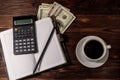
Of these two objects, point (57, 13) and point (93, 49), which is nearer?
point (93, 49)

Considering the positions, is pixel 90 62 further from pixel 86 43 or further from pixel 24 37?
pixel 24 37

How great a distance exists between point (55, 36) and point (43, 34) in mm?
51

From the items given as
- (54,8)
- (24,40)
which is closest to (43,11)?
(54,8)

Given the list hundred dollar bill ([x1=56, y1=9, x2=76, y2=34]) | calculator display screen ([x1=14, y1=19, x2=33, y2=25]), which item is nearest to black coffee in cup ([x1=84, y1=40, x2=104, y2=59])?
hundred dollar bill ([x1=56, y1=9, x2=76, y2=34])

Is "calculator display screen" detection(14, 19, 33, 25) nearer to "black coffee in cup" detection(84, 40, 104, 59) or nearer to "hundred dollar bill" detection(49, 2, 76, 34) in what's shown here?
"hundred dollar bill" detection(49, 2, 76, 34)

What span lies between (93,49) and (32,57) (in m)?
0.24

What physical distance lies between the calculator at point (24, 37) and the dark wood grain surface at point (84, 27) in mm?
65

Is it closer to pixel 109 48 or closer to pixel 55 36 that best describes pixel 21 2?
pixel 55 36

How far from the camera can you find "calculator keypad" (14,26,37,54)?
1.04 metres

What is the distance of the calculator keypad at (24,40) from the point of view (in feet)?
3.43

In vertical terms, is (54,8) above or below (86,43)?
above

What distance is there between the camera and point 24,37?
1.06 m

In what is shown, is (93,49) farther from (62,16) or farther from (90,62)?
(62,16)

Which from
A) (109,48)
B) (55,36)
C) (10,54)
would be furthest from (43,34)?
(109,48)
